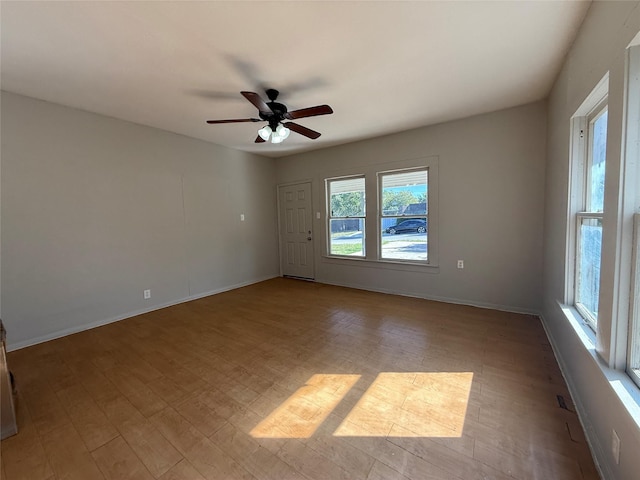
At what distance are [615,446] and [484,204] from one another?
9.28 ft

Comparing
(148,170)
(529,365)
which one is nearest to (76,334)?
(148,170)

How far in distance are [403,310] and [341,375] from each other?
67.0 inches

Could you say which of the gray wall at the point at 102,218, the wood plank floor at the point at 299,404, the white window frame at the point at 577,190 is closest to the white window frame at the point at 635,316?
the wood plank floor at the point at 299,404

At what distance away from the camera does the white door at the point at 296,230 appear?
5.28m

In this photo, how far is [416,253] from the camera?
411cm

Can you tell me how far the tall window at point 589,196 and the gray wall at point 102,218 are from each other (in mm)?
4536

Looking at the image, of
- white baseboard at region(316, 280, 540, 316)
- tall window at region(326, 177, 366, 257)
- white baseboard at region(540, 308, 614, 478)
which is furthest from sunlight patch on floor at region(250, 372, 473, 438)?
tall window at region(326, 177, 366, 257)

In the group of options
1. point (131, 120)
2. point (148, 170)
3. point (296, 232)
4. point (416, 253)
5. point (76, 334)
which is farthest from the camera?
point (296, 232)

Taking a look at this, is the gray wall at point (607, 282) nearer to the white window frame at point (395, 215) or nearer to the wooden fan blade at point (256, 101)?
the white window frame at point (395, 215)

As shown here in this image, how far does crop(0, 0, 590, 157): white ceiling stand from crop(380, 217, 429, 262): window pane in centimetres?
164

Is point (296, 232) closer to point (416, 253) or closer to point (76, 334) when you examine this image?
point (416, 253)

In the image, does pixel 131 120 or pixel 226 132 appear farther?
pixel 226 132

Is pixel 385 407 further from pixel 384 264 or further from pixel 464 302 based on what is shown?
pixel 384 264

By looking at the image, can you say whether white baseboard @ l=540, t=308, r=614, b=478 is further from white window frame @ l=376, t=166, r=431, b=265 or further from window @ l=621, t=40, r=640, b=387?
white window frame @ l=376, t=166, r=431, b=265
